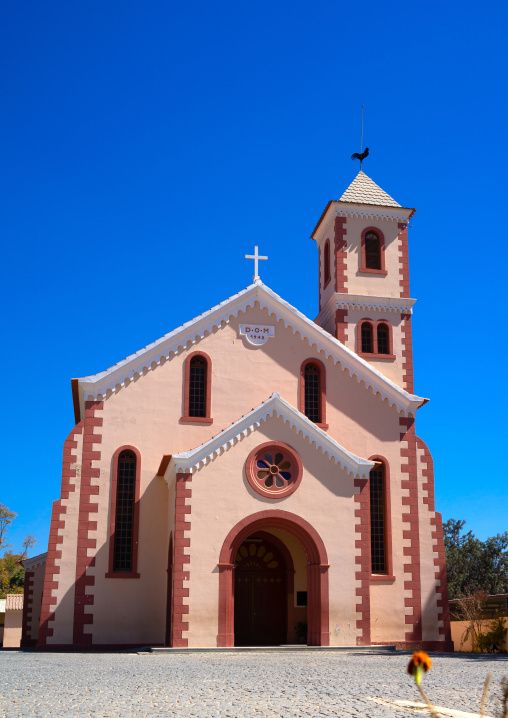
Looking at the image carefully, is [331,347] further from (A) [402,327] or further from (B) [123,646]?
(B) [123,646]

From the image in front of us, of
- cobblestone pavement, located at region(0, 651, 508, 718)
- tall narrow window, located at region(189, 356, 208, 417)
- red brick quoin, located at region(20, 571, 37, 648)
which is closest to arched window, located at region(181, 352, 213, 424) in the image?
tall narrow window, located at region(189, 356, 208, 417)

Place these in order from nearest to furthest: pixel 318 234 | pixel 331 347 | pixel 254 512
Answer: pixel 254 512, pixel 331 347, pixel 318 234

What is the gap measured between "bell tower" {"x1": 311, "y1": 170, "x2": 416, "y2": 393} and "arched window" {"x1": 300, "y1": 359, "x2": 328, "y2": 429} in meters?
2.76

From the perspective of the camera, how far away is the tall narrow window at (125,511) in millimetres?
27125

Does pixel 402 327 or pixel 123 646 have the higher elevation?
pixel 402 327

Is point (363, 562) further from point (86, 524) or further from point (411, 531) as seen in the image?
point (86, 524)

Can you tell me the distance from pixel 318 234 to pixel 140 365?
1219cm

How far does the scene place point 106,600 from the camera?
2647 centimetres

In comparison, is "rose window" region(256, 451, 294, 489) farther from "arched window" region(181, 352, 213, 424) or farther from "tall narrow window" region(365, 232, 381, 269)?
"tall narrow window" region(365, 232, 381, 269)

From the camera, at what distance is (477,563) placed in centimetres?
6738

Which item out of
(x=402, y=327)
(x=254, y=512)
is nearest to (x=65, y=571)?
(x=254, y=512)

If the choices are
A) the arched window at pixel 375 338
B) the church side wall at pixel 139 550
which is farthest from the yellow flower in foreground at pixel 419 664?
the arched window at pixel 375 338

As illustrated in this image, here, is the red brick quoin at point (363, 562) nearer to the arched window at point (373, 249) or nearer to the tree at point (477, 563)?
the arched window at point (373, 249)

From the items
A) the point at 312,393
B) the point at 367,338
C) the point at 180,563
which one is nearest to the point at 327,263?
the point at 367,338
